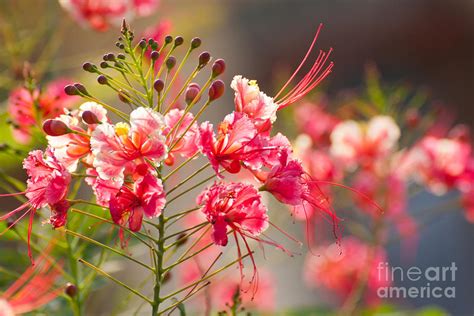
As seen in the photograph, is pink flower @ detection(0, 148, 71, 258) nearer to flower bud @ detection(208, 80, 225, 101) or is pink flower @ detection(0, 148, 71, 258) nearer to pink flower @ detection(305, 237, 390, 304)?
flower bud @ detection(208, 80, 225, 101)

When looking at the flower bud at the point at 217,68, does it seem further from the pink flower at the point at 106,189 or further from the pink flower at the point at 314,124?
the pink flower at the point at 314,124

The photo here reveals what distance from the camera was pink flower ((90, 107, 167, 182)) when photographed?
792 mm

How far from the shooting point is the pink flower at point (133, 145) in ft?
2.60

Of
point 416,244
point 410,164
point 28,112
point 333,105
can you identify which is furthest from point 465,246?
point 28,112

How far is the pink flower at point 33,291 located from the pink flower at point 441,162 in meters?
0.79

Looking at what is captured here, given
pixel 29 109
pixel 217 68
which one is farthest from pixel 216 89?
pixel 29 109

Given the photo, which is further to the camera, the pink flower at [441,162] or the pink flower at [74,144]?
the pink flower at [441,162]

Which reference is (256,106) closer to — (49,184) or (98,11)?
(49,184)

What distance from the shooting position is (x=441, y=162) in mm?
1619

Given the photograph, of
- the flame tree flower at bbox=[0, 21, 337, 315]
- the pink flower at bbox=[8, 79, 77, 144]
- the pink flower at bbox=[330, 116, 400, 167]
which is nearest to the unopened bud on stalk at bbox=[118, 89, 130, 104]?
the flame tree flower at bbox=[0, 21, 337, 315]

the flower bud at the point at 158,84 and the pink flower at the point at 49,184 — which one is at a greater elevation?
the flower bud at the point at 158,84

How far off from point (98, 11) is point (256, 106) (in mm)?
748

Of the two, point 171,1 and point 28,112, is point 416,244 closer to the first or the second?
point 171,1

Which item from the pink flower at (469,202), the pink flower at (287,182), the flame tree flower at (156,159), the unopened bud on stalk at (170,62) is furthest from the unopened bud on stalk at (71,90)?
the pink flower at (469,202)
